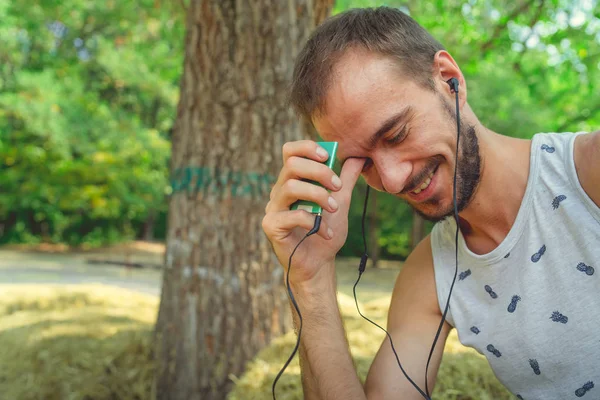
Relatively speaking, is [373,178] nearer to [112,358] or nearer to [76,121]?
[112,358]

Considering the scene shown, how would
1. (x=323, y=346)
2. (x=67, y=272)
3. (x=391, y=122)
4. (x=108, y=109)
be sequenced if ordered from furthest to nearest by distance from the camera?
1. (x=108, y=109)
2. (x=67, y=272)
3. (x=323, y=346)
4. (x=391, y=122)

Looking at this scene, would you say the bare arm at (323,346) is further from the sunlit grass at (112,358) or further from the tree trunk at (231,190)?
the tree trunk at (231,190)

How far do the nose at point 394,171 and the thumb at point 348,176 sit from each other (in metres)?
0.09

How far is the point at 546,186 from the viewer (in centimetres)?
159

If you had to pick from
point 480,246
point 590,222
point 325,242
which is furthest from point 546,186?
point 325,242

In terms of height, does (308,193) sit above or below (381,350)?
above

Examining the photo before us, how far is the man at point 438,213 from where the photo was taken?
1.54 metres

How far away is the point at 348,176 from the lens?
68.8 inches

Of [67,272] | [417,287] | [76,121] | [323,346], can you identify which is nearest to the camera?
[323,346]

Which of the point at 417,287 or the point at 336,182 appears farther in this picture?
the point at 417,287

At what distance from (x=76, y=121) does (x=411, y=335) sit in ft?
46.0

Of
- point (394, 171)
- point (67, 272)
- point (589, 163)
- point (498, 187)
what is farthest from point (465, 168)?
point (67, 272)

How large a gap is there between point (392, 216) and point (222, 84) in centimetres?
1335

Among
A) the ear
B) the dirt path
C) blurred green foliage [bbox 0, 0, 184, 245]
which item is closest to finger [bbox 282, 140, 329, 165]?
the ear
